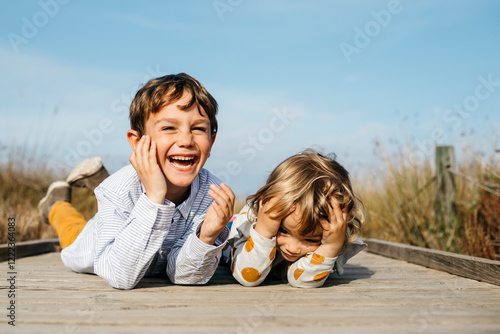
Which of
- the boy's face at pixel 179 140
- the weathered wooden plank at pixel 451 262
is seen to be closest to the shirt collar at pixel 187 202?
the boy's face at pixel 179 140

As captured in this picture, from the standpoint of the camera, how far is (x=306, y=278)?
2.85m

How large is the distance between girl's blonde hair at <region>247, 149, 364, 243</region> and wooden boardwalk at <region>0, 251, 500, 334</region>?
435mm

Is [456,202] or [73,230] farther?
[456,202]

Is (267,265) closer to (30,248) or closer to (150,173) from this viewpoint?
(150,173)

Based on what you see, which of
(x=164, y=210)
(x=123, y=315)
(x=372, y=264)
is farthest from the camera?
(x=372, y=264)

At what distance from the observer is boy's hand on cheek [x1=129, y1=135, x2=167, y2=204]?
267 centimetres

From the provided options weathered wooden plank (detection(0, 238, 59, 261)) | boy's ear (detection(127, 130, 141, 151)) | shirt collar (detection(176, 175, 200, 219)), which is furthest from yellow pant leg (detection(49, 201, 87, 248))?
shirt collar (detection(176, 175, 200, 219))

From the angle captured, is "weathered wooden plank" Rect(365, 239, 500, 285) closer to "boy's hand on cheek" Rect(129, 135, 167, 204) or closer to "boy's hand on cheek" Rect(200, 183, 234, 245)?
"boy's hand on cheek" Rect(200, 183, 234, 245)

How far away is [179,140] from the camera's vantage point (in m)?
2.92

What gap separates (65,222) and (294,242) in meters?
2.79

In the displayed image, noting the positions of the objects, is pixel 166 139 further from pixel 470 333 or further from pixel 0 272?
pixel 470 333

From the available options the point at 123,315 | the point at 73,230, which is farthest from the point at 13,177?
the point at 123,315

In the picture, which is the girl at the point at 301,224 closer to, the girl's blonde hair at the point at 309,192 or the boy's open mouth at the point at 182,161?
the girl's blonde hair at the point at 309,192

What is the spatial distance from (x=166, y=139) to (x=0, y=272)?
5.58ft
